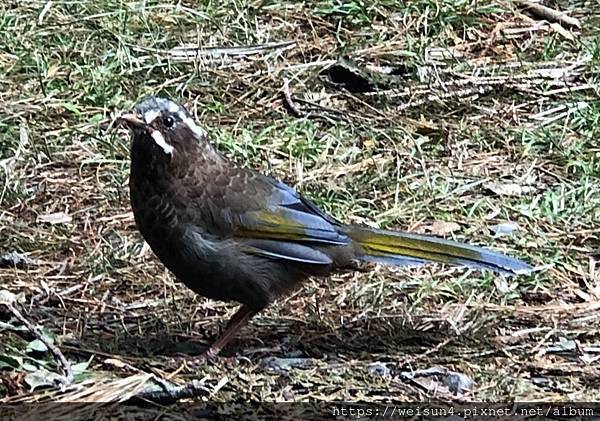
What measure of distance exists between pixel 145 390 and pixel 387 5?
4.20 meters

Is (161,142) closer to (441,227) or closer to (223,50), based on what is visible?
(441,227)

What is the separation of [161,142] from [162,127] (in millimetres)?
53

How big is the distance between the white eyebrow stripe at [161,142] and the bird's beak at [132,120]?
6 cm

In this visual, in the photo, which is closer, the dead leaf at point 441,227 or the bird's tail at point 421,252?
the bird's tail at point 421,252

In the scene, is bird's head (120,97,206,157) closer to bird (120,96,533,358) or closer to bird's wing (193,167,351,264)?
bird (120,96,533,358)

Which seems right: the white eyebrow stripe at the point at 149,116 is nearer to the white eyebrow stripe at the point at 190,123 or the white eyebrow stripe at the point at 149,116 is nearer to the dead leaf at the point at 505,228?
the white eyebrow stripe at the point at 190,123

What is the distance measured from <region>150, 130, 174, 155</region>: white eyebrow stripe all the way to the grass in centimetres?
63

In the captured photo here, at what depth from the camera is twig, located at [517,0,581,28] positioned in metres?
7.57

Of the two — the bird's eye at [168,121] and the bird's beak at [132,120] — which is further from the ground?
the bird's beak at [132,120]

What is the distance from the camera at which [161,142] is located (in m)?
4.33

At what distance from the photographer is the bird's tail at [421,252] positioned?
4410 millimetres

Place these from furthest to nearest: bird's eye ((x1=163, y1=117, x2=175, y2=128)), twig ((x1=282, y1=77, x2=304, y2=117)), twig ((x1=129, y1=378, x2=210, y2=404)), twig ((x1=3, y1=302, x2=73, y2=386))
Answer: twig ((x1=282, y1=77, x2=304, y2=117)), bird's eye ((x1=163, y1=117, x2=175, y2=128)), twig ((x1=3, y1=302, x2=73, y2=386)), twig ((x1=129, y1=378, x2=210, y2=404))

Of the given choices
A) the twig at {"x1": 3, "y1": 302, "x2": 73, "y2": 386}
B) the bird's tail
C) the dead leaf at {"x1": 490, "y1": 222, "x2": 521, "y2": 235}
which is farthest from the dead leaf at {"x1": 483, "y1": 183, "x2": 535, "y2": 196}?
the twig at {"x1": 3, "y1": 302, "x2": 73, "y2": 386}

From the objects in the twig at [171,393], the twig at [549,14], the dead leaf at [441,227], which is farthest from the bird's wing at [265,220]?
the twig at [549,14]
